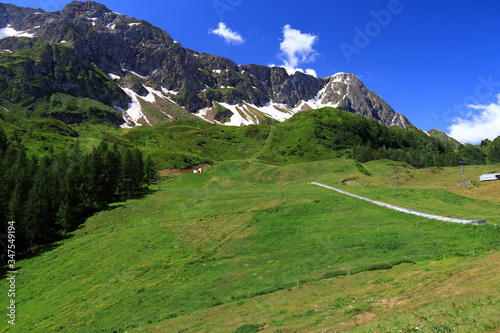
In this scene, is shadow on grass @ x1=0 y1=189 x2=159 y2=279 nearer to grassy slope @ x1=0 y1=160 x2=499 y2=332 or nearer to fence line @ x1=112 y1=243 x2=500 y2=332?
grassy slope @ x1=0 y1=160 x2=499 y2=332

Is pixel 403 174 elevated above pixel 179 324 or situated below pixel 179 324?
above

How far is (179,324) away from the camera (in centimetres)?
2594

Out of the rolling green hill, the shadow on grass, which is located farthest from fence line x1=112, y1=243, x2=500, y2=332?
the shadow on grass

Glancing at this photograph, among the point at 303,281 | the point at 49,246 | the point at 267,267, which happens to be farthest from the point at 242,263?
the point at 49,246

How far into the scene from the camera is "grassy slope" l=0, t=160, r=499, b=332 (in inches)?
965

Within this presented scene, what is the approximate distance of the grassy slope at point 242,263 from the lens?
80.4 feet

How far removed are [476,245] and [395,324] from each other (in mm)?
25572

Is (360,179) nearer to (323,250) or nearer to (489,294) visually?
(323,250)

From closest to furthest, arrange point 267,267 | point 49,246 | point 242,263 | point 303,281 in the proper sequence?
point 303,281, point 267,267, point 242,263, point 49,246

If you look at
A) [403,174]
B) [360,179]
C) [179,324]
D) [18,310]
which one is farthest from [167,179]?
[179,324]

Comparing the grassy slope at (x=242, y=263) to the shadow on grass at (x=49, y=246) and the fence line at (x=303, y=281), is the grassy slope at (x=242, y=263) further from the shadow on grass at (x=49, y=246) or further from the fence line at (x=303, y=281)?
the shadow on grass at (x=49, y=246)

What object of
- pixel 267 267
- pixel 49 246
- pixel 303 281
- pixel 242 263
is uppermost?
pixel 303 281

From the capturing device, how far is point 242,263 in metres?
41.0

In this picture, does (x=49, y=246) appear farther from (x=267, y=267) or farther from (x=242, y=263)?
(x=267, y=267)
